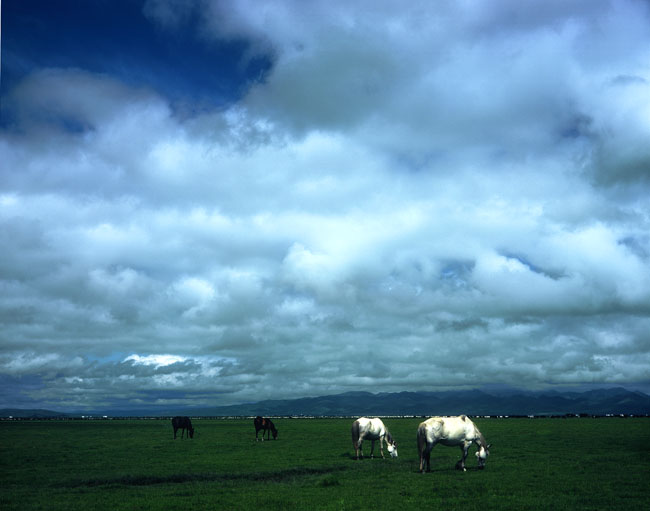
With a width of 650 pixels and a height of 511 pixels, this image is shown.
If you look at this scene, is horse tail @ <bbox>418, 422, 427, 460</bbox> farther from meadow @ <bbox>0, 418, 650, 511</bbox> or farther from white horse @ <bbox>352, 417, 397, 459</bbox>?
white horse @ <bbox>352, 417, 397, 459</bbox>

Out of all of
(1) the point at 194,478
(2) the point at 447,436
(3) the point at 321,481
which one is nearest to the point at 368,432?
(2) the point at 447,436

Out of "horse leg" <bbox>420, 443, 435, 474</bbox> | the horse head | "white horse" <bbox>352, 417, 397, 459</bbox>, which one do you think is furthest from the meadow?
"white horse" <bbox>352, 417, 397, 459</bbox>

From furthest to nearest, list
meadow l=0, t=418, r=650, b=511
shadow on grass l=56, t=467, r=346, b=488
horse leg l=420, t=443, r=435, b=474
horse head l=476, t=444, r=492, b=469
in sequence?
horse head l=476, t=444, r=492, b=469, horse leg l=420, t=443, r=435, b=474, shadow on grass l=56, t=467, r=346, b=488, meadow l=0, t=418, r=650, b=511

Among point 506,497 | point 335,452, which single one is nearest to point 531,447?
point 335,452

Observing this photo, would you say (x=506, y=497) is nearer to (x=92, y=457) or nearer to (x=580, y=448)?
(x=580, y=448)

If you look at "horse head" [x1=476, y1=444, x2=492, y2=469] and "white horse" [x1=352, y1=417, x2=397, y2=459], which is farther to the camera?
"white horse" [x1=352, y1=417, x2=397, y2=459]

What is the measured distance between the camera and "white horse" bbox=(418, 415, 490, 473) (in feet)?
104

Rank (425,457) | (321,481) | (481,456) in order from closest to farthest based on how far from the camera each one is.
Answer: (321,481), (425,457), (481,456)

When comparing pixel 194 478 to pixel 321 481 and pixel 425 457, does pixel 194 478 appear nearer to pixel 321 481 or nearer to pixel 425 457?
pixel 321 481

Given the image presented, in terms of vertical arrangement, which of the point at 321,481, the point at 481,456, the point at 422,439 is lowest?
the point at 321,481

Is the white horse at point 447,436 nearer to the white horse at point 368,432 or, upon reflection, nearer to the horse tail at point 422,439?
the horse tail at point 422,439

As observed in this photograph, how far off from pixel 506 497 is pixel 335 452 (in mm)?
24312

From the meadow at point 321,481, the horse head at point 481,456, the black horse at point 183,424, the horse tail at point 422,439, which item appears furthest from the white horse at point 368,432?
the black horse at point 183,424

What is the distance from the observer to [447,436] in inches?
1271
